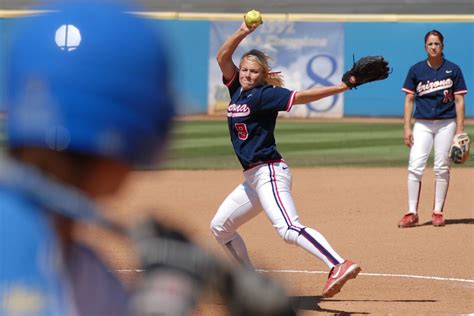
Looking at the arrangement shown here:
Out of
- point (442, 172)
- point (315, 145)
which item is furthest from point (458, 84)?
point (315, 145)

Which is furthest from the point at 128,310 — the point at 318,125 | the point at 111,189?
the point at 318,125

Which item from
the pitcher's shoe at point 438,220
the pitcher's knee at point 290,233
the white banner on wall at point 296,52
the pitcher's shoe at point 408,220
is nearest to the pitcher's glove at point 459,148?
the pitcher's shoe at point 438,220

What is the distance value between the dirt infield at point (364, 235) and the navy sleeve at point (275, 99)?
138 centimetres

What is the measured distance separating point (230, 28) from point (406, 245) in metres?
15.6

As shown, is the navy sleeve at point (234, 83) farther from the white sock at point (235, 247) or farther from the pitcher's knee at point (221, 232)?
the white sock at point (235, 247)

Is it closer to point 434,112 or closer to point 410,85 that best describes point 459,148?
point 434,112

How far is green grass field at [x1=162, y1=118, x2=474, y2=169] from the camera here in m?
15.9

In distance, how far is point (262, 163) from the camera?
713 centimetres

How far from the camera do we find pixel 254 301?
1184 millimetres

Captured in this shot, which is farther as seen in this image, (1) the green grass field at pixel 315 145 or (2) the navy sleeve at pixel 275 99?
(1) the green grass field at pixel 315 145

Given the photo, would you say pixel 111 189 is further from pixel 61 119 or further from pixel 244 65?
pixel 244 65

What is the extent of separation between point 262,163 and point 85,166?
19.2 feet

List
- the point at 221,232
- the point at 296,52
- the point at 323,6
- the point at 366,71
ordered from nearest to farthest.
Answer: the point at 366,71
the point at 221,232
the point at 296,52
the point at 323,6

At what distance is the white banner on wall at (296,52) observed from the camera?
24.3m
